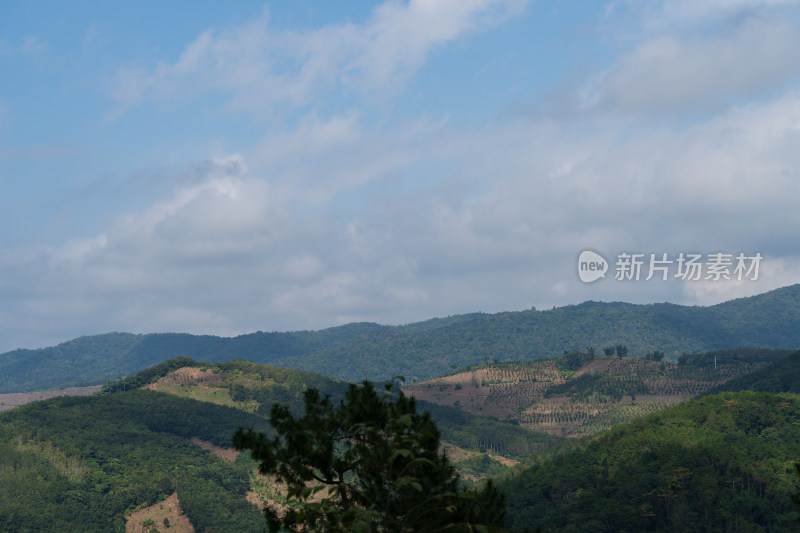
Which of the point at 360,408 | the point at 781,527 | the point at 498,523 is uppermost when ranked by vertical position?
the point at 360,408

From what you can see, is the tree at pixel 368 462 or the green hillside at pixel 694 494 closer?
the tree at pixel 368 462

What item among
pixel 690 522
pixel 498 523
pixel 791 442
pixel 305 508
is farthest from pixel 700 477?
pixel 305 508

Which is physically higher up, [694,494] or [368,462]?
[368,462]

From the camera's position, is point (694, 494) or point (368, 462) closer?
point (368, 462)

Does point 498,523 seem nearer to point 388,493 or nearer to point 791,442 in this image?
point 388,493

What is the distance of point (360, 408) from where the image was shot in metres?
35.2

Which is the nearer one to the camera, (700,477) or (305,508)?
(305,508)

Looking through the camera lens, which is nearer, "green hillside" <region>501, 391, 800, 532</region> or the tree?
the tree

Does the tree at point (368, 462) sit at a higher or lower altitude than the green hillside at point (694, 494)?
higher

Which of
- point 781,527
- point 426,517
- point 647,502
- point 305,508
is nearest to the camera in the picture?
point 305,508

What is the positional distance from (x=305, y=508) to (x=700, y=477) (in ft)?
541

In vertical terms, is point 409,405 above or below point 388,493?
above

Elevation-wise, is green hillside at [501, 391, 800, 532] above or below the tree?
below

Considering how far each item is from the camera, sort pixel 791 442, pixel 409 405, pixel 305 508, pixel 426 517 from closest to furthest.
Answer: pixel 305 508
pixel 426 517
pixel 409 405
pixel 791 442
